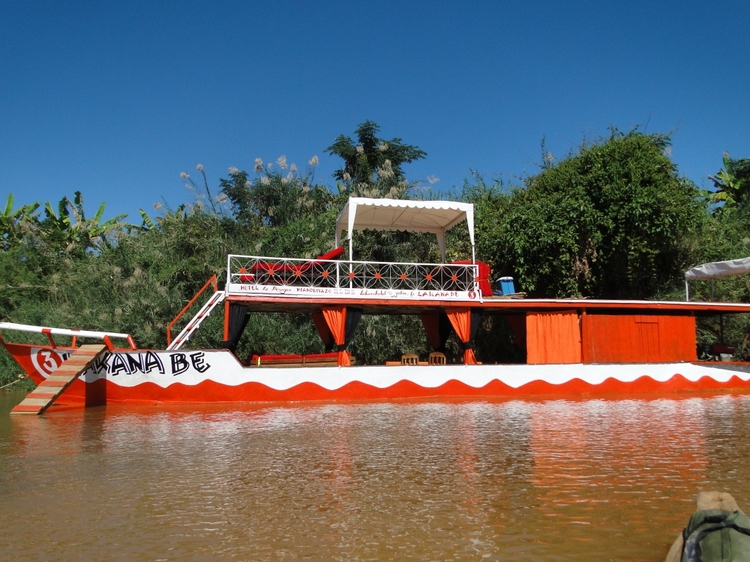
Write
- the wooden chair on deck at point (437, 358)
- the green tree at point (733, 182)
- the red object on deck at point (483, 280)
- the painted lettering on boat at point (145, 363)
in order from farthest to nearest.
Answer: the green tree at point (733, 182) → the red object on deck at point (483, 280) → the wooden chair on deck at point (437, 358) → the painted lettering on boat at point (145, 363)

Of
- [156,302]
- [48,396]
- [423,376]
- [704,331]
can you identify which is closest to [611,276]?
[704,331]

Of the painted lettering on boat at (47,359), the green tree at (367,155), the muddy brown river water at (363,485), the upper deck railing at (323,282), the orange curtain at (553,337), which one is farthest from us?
the green tree at (367,155)

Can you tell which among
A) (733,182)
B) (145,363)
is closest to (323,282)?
(145,363)

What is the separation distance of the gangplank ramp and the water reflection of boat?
0.28m

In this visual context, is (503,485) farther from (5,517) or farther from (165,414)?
(165,414)

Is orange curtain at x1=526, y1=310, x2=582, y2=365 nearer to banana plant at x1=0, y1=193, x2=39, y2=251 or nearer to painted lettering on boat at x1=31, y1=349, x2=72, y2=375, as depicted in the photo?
painted lettering on boat at x1=31, y1=349, x2=72, y2=375

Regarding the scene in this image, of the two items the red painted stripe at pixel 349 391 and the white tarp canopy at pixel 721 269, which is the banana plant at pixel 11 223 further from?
the white tarp canopy at pixel 721 269

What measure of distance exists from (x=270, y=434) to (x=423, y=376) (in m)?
5.33

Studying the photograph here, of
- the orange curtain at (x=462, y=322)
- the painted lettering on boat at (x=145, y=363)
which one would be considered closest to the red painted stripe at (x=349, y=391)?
the painted lettering on boat at (x=145, y=363)

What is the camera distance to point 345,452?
25.3 ft

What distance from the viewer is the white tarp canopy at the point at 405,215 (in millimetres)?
13992

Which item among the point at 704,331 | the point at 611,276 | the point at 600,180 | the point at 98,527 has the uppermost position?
the point at 600,180

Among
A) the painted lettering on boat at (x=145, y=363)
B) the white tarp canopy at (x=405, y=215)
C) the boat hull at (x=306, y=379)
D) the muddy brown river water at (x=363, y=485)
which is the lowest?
the muddy brown river water at (x=363, y=485)

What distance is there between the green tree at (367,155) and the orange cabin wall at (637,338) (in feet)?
40.3
